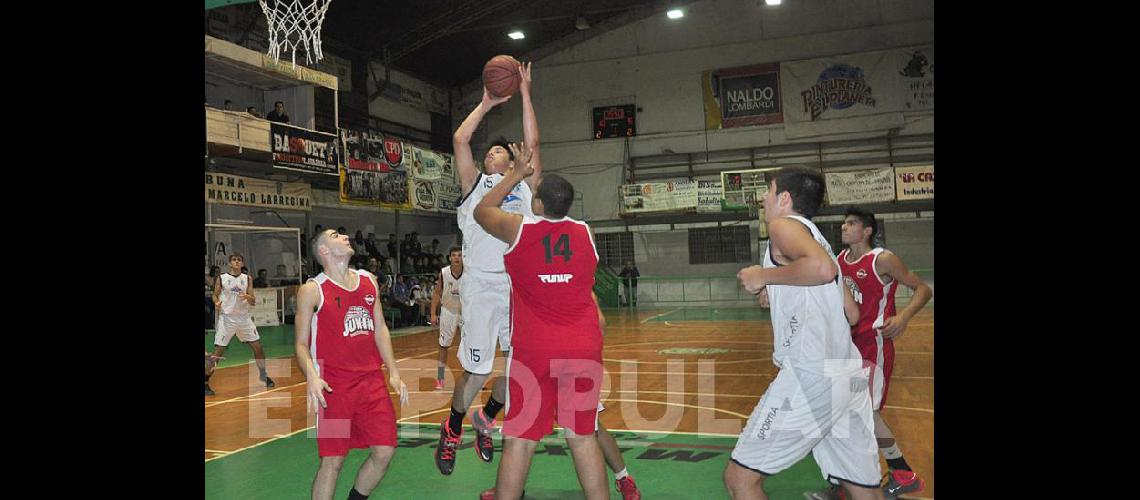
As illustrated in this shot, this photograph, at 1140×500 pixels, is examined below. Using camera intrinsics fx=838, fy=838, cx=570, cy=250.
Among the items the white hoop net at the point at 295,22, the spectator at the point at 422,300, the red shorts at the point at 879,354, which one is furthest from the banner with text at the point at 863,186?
the red shorts at the point at 879,354

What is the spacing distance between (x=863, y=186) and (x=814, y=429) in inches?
811

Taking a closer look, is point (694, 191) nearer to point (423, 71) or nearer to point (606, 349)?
point (423, 71)

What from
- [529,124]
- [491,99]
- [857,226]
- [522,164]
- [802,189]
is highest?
[491,99]

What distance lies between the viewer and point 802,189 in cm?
338

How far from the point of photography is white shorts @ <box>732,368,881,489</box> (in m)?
3.21

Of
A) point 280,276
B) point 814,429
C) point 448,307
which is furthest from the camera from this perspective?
point 280,276

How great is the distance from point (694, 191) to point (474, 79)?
8.62m

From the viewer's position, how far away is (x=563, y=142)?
2698 centimetres

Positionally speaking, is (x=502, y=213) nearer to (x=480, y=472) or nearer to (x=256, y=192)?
(x=480, y=472)

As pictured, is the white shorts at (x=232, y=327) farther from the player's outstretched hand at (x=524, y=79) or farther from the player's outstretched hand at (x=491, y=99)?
the player's outstretched hand at (x=524, y=79)

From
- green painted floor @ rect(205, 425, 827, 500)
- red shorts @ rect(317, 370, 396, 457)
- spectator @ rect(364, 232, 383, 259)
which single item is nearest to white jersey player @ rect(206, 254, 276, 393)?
green painted floor @ rect(205, 425, 827, 500)

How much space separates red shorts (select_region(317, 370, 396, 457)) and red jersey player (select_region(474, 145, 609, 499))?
0.64 metres

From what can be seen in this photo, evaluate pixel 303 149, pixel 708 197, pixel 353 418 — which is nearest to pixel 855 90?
pixel 708 197

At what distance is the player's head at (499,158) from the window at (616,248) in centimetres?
2087
